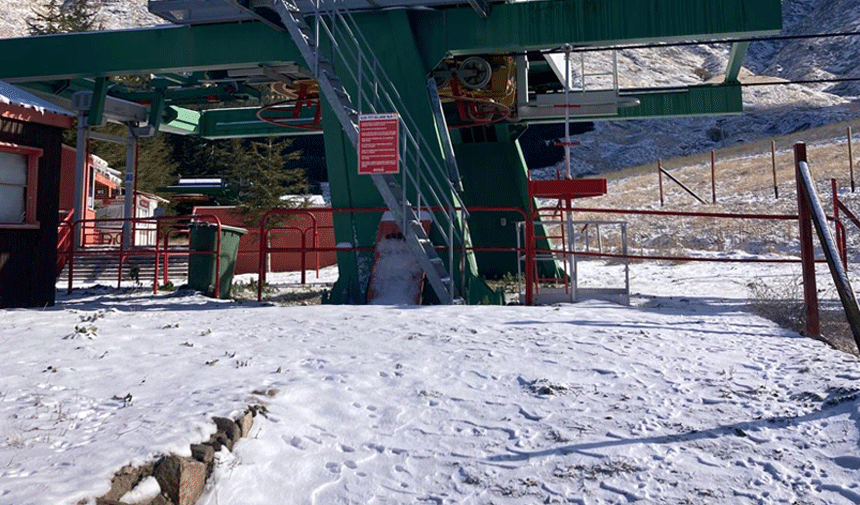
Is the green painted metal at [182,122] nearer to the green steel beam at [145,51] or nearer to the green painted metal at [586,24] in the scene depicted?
the green steel beam at [145,51]

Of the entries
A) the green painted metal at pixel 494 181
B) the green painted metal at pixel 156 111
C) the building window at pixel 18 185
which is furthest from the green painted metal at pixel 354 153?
the green painted metal at pixel 156 111

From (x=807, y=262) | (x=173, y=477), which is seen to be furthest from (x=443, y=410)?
(x=807, y=262)

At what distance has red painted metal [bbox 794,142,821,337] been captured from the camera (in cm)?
708

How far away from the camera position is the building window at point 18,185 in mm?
9422

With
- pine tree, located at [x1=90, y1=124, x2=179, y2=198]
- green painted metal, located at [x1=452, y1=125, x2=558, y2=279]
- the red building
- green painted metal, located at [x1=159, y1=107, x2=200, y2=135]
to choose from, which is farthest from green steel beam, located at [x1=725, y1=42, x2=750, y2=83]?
pine tree, located at [x1=90, y1=124, x2=179, y2=198]

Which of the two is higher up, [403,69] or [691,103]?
[691,103]

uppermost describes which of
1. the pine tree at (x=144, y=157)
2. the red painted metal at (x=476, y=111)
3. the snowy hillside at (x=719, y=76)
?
the snowy hillside at (x=719, y=76)

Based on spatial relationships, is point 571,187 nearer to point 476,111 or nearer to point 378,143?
point 378,143

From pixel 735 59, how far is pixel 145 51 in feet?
33.9

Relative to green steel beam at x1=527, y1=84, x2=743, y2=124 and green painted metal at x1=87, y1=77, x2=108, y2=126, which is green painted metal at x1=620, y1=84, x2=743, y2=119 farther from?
green painted metal at x1=87, y1=77, x2=108, y2=126

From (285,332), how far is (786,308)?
18.7ft

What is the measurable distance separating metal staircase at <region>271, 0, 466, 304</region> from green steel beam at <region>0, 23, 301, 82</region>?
38.4 inches

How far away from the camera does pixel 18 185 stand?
9.59m

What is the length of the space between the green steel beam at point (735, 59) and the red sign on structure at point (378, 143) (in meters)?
5.95
